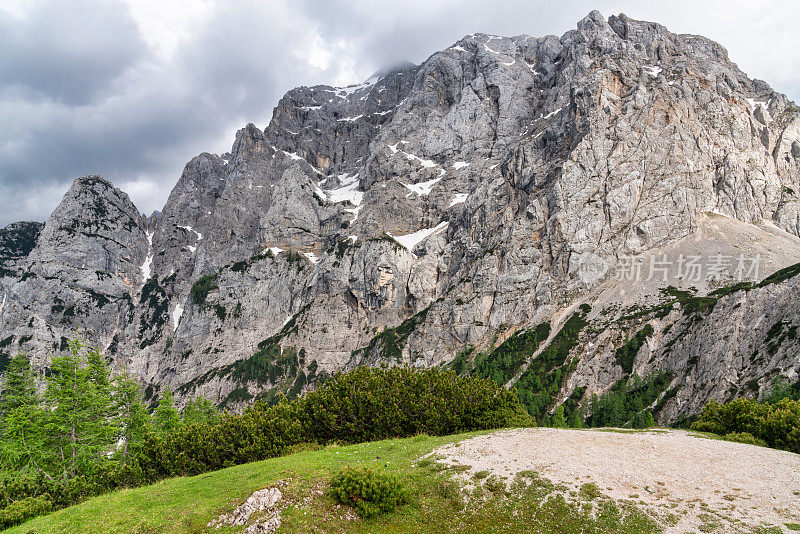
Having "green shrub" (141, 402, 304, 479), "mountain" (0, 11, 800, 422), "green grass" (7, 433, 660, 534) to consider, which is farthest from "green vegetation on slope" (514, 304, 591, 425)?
"green grass" (7, 433, 660, 534)

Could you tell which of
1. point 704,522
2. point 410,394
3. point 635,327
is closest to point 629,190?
point 635,327

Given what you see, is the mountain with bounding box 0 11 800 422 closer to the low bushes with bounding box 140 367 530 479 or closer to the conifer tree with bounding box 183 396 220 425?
the low bushes with bounding box 140 367 530 479

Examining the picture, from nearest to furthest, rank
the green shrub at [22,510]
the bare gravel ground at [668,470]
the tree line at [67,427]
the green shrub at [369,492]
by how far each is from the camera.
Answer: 1. the bare gravel ground at [668,470]
2. the green shrub at [369,492]
3. the green shrub at [22,510]
4. the tree line at [67,427]

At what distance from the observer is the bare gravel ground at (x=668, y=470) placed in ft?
49.2

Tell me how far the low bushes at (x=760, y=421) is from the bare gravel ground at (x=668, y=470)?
9.32ft

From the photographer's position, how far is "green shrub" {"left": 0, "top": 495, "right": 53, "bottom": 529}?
747 inches

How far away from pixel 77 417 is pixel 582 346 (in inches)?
4203

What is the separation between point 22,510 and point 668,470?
97.8 feet

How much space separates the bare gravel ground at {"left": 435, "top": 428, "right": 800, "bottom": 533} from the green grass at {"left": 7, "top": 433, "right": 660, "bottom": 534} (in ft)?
3.97

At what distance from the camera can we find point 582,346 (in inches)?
4326

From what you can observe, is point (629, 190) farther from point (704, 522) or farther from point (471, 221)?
point (704, 522)

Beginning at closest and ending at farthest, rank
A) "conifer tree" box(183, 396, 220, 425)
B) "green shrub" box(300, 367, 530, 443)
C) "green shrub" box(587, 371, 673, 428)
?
A: "green shrub" box(300, 367, 530, 443), "conifer tree" box(183, 396, 220, 425), "green shrub" box(587, 371, 673, 428)

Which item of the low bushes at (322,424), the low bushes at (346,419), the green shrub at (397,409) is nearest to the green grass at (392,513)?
the low bushes at (322,424)

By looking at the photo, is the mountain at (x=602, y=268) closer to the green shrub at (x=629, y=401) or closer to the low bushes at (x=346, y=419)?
the green shrub at (x=629, y=401)
